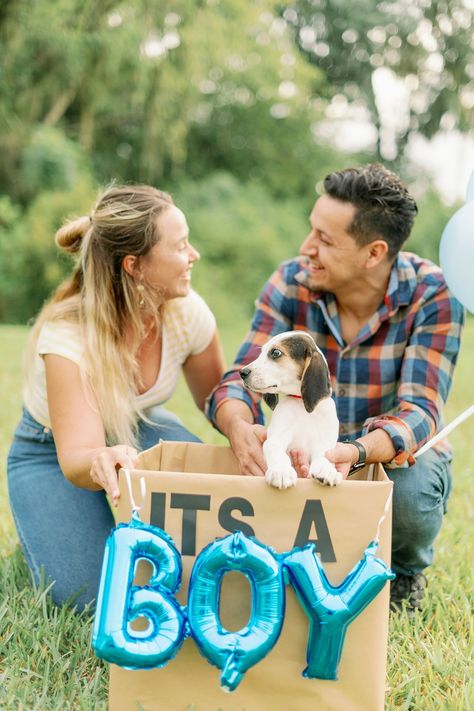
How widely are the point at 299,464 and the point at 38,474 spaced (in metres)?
1.10

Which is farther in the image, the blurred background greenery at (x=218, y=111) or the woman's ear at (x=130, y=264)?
the blurred background greenery at (x=218, y=111)

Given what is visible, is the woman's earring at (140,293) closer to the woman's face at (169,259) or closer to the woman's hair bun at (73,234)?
the woman's face at (169,259)

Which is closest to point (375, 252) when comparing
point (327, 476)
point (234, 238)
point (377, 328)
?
point (377, 328)

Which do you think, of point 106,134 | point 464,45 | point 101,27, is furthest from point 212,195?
point 464,45

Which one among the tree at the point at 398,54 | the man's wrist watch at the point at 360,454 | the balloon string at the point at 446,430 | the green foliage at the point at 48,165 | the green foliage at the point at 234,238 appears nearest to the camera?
the man's wrist watch at the point at 360,454

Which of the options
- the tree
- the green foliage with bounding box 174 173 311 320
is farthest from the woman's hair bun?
the tree

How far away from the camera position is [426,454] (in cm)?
267

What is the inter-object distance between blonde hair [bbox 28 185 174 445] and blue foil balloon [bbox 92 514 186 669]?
2.74 ft

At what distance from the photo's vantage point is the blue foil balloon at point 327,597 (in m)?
1.78

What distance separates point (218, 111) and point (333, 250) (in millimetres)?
20834

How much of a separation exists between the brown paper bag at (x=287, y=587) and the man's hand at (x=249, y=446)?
38cm

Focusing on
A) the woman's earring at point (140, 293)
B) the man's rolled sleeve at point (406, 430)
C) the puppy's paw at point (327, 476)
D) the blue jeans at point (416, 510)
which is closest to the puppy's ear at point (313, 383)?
the puppy's paw at point (327, 476)

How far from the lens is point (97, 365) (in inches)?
102

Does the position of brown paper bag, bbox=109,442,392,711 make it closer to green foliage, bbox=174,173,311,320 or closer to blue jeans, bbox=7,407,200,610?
blue jeans, bbox=7,407,200,610
